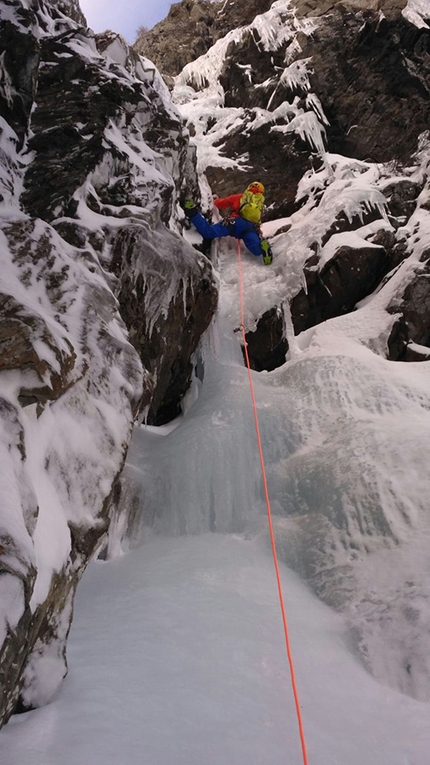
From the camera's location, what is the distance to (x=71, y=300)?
10.1 ft

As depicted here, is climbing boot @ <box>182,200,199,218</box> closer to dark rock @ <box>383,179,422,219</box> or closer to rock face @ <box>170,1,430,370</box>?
rock face @ <box>170,1,430,370</box>

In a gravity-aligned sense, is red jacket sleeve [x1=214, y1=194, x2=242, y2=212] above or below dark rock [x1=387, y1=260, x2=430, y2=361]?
above

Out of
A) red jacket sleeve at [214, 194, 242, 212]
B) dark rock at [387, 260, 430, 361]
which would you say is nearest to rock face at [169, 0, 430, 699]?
dark rock at [387, 260, 430, 361]

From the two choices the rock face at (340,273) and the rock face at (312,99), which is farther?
the rock face at (312,99)

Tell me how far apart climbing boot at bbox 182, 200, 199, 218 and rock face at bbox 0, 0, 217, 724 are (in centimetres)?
36

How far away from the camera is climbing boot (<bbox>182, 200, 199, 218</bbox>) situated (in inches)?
273

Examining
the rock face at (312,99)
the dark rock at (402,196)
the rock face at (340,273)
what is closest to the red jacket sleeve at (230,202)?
the rock face at (340,273)

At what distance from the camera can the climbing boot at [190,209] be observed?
693cm

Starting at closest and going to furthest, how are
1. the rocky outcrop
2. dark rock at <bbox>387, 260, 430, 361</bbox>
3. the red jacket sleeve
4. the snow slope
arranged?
the snow slope, dark rock at <bbox>387, 260, 430, 361</bbox>, the red jacket sleeve, the rocky outcrop

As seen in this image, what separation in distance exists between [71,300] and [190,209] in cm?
450

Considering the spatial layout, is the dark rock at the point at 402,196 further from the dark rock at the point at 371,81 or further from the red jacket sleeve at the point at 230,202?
the red jacket sleeve at the point at 230,202

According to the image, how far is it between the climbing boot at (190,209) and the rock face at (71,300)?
1.17 feet

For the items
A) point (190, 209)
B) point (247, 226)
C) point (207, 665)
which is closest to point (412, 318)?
point (247, 226)

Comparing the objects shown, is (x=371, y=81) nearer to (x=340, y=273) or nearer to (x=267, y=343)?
(x=340, y=273)
